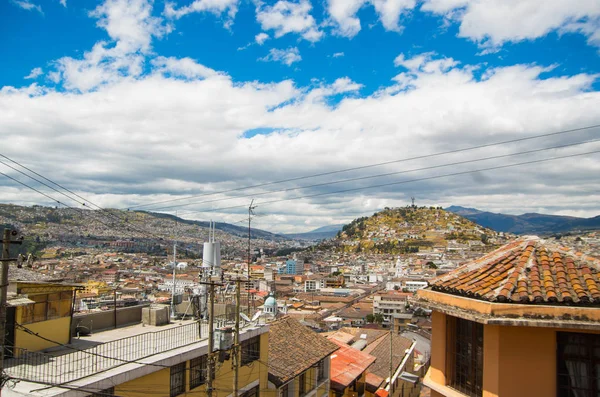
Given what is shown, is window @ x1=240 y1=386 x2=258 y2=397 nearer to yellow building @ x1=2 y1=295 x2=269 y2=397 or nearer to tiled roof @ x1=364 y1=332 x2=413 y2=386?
yellow building @ x1=2 y1=295 x2=269 y2=397

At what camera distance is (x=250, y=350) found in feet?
48.8

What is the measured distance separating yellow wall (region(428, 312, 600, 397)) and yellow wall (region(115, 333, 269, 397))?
7.27m

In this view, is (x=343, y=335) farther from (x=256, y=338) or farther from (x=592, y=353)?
(x=592, y=353)

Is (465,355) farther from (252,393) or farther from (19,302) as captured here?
(252,393)

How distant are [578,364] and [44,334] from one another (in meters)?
11.0

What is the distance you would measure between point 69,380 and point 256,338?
7464 millimetres

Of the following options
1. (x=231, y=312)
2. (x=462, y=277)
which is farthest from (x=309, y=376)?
(x=462, y=277)

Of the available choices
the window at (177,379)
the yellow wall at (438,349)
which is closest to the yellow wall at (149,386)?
the window at (177,379)

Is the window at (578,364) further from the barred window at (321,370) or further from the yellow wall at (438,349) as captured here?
the barred window at (321,370)

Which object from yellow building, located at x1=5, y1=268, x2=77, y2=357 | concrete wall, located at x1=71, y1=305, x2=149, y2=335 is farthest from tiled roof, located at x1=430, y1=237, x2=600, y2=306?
concrete wall, located at x1=71, y1=305, x2=149, y2=335

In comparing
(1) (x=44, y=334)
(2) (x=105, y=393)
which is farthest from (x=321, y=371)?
(2) (x=105, y=393)

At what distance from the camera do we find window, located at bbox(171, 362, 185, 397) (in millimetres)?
11203

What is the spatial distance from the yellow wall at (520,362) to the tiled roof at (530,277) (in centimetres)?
43

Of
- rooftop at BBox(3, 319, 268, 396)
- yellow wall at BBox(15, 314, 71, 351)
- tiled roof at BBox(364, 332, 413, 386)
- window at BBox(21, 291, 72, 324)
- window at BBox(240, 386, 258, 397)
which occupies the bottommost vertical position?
tiled roof at BBox(364, 332, 413, 386)
